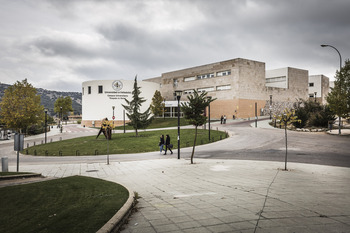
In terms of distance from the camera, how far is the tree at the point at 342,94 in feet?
82.2

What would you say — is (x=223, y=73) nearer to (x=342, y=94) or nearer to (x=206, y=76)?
(x=206, y=76)

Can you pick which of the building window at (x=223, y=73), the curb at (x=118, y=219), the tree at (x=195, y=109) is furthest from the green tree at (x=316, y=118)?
the curb at (x=118, y=219)

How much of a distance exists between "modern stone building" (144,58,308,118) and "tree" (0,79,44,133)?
29415 mm

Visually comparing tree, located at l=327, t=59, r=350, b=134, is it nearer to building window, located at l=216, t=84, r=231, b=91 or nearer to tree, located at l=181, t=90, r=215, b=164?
tree, located at l=181, t=90, r=215, b=164

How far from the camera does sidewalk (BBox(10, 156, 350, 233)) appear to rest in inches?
188

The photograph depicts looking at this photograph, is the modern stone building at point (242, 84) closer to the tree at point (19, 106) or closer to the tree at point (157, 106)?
the tree at point (157, 106)

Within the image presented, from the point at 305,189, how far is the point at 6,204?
9329mm

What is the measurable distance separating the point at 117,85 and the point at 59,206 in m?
59.9

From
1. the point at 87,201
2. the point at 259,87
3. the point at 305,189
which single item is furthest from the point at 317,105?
the point at 87,201

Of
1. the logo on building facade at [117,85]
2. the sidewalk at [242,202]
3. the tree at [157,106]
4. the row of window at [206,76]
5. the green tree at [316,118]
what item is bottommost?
the sidewalk at [242,202]

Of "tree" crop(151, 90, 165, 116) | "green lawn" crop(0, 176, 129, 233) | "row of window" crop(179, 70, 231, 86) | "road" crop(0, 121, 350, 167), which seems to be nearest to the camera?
"green lawn" crop(0, 176, 129, 233)

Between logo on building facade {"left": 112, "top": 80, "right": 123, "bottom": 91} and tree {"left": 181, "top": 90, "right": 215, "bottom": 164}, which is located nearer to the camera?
tree {"left": 181, "top": 90, "right": 215, "bottom": 164}

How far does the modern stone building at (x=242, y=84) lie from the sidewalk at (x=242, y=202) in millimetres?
40440

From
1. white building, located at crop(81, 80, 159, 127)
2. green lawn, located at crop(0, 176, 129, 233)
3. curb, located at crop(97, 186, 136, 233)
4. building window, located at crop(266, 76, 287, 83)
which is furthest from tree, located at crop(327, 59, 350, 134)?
white building, located at crop(81, 80, 159, 127)
